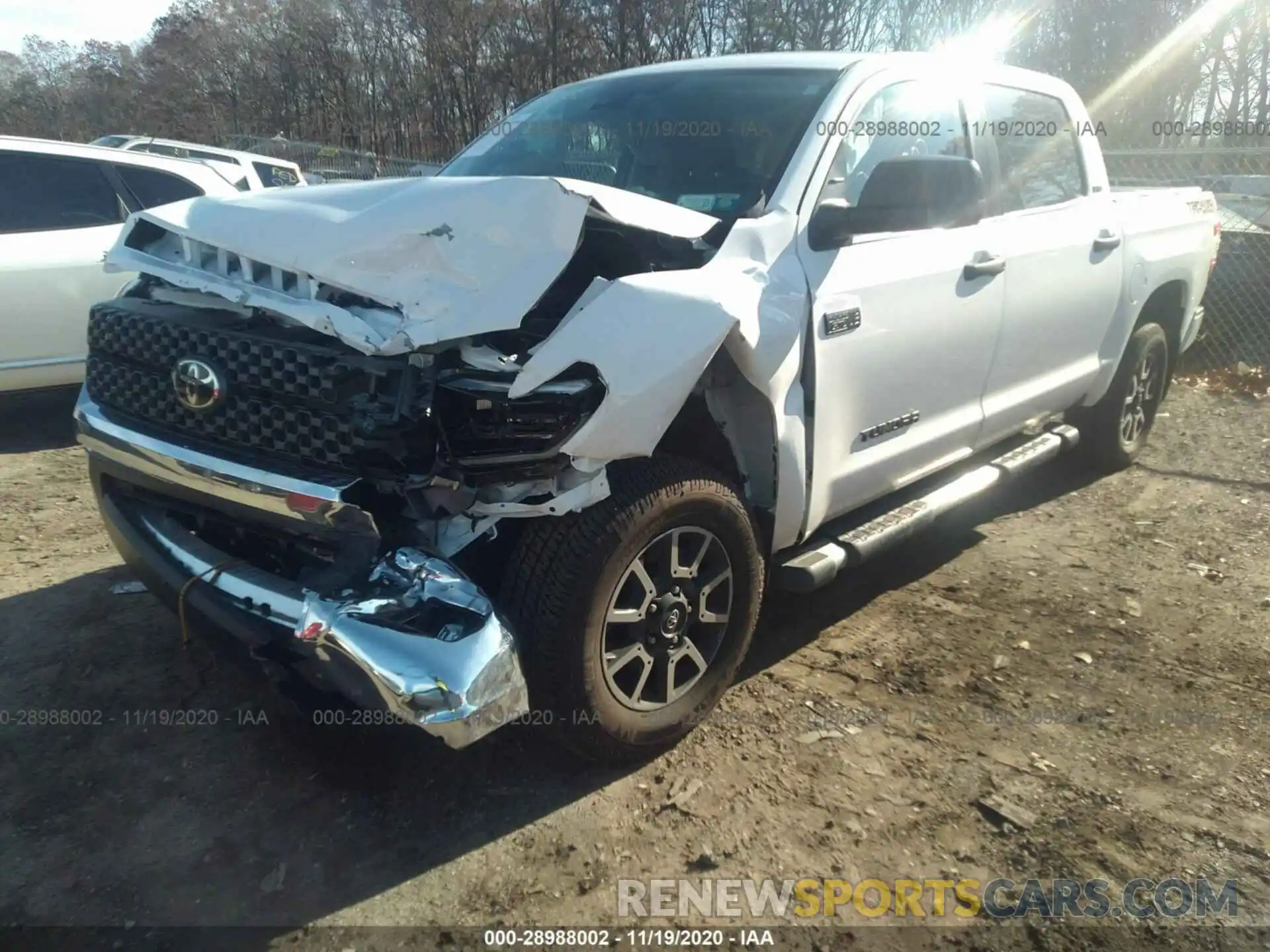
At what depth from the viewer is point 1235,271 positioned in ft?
29.1

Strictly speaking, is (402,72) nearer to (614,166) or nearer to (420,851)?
(614,166)

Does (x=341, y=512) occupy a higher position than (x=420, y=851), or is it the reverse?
(x=341, y=512)

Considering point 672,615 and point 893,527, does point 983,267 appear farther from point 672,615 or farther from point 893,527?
point 672,615

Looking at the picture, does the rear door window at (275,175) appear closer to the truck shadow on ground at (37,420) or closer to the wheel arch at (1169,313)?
the truck shadow on ground at (37,420)

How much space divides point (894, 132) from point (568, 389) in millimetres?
1899

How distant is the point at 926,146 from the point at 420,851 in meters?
2.98

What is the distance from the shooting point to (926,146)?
3.58 meters

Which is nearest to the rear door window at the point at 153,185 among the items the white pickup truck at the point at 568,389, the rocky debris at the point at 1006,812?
the white pickup truck at the point at 568,389

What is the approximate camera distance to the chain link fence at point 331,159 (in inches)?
589

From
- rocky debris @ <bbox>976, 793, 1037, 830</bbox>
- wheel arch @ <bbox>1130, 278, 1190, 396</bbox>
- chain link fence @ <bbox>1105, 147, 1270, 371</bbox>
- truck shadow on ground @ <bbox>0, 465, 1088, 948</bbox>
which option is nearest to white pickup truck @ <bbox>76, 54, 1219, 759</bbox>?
truck shadow on ground @ <bbox>0, 465, 1088, 948</bbox>

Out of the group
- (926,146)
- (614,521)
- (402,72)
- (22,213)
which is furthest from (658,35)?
(614,521)

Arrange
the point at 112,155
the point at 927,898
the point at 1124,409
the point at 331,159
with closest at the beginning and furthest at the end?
the point at 927,898 < the point at 1124,409 < the point at 112,155 < the point at 331,159

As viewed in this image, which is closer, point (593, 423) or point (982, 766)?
point (593, 423)

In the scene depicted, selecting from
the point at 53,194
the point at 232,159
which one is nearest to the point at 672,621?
the point at 53,194
